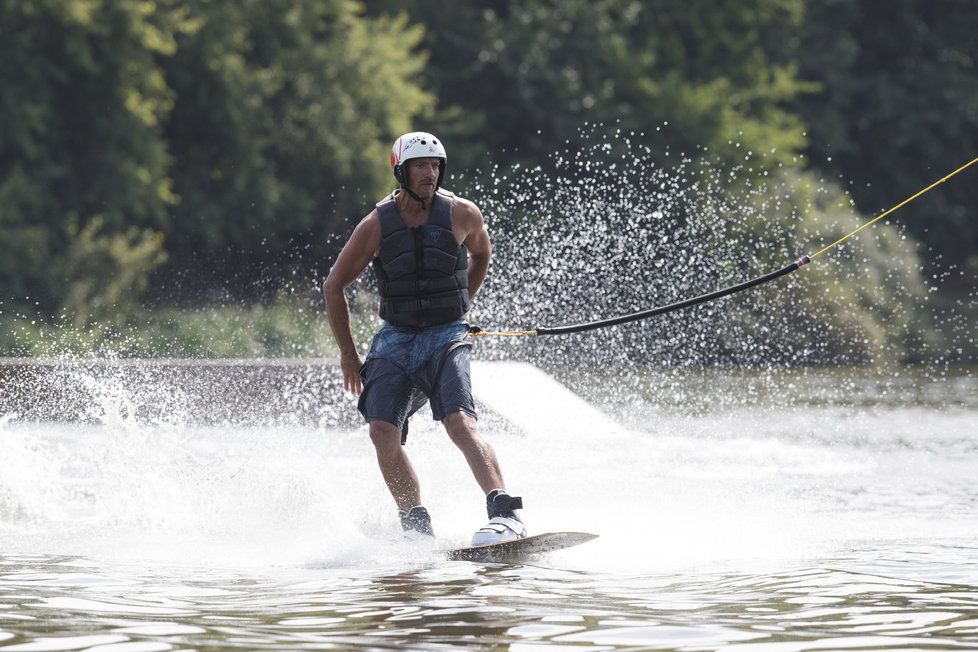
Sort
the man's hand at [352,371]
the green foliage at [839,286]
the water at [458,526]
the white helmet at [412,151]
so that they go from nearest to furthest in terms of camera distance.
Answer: the water at [458,526]
the white helmet at [412,151]
the man's hand at [352,371]
the green foliage at [839,286]

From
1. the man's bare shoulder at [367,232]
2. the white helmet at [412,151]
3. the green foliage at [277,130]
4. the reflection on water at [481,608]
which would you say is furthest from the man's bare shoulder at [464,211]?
the green foliage at [277,130]

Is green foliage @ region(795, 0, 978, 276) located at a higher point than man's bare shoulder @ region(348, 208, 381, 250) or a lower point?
higher

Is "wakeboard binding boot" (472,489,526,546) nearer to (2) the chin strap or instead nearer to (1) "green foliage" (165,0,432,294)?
(2) the chin strap

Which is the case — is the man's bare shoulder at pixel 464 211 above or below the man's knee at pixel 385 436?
above

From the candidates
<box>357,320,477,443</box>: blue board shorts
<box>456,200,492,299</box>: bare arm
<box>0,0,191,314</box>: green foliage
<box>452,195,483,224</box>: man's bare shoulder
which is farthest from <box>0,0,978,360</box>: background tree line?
<box>452,195,483,224</box>: man's bare shoulder

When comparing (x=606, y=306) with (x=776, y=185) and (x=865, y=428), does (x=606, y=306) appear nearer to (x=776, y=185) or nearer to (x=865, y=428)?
(x=776, y=185)

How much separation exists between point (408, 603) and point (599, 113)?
104 feet

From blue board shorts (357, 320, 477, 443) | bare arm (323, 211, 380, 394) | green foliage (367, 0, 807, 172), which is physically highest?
green foliage (367, 0, 807, 172)

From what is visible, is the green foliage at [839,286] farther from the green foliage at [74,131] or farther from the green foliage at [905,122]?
the green foliage at [905,122]

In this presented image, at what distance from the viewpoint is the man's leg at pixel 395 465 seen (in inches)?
305

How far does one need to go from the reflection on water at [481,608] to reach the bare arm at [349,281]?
1164 mm

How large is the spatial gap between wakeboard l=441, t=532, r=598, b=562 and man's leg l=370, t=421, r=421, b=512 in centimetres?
45

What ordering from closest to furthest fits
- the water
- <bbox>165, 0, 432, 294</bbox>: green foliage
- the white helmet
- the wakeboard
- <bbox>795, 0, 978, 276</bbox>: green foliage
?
1. the water
2. the wakeboard
3. the white helmet
4. <bbox>165, 0, 432, 294</bbox>: green foliage
5. <bbox>795, 0, 978, 276</bbox>: green foliage

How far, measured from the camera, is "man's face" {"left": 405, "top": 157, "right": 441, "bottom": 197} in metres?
7.59
